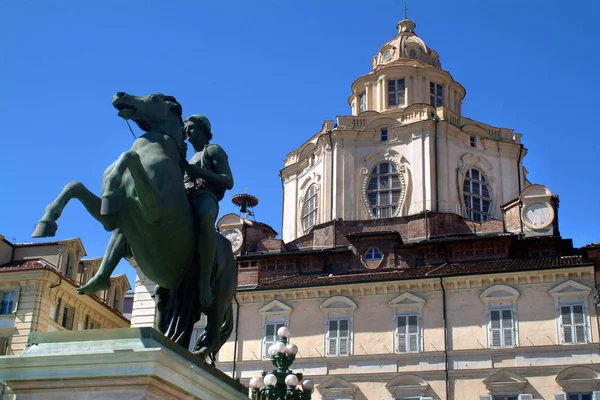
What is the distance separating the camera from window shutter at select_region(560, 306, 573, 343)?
125ft

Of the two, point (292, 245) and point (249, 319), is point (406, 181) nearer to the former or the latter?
point (292, 245)

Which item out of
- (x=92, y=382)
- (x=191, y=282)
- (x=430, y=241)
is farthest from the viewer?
(x=430, y=241)

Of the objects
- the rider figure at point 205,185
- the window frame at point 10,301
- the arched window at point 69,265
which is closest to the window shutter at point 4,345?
the window frame at point 10,301

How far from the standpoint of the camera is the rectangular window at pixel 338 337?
133 feet

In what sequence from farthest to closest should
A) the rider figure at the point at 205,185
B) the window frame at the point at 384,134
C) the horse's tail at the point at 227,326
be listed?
the window frame at the point at 384,134 → the horse's tail at the point at 227,326 → the rider figure at the point at 205,185

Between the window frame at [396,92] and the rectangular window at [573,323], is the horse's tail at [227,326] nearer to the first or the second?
the rectangular window at [573,323]

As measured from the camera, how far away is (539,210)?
46.8 meters

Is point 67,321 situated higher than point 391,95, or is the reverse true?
point 391,95

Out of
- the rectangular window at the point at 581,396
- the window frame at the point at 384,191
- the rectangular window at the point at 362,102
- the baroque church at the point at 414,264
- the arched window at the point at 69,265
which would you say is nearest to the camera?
the rectangular window at the point at 581,396

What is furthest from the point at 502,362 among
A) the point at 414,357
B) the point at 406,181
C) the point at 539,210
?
the point at 406,181

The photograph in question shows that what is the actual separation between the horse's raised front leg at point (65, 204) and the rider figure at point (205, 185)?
Result: 0.81 m

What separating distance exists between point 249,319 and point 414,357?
319 inches

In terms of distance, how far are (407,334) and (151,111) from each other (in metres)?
33.4

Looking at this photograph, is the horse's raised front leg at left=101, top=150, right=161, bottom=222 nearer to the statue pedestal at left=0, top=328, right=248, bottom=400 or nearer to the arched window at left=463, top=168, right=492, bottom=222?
the statue pedestal at left=0, top=328, right=248, bottom=400
